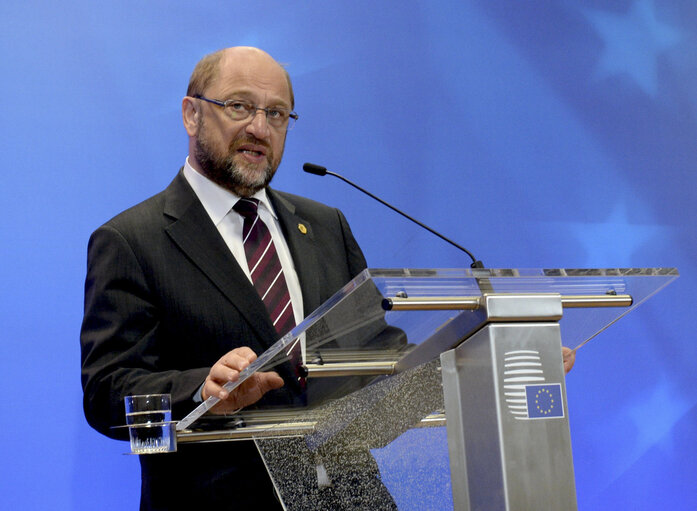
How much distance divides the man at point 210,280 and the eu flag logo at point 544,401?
1.10 feet

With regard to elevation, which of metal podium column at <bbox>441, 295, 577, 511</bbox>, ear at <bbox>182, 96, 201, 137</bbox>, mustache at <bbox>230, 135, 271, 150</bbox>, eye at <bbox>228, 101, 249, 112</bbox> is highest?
ear at <bbox>182, 96, 201, 137</bbox>

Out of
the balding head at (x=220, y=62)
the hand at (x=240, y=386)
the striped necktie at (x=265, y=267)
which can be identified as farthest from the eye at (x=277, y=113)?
the hand at (x=240, y=386)

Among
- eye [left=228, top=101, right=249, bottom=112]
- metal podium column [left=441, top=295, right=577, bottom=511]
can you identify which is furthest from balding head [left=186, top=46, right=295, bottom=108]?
metal podium column [left=441, top=295, right=577, bottom=511]

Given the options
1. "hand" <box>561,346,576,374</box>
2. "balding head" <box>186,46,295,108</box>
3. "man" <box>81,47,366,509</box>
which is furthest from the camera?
"balding head" <box>186,46,295,108</box>

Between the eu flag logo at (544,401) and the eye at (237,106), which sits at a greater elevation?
the eye at (237,106)

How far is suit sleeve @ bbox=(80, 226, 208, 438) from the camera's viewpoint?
1.57 metres

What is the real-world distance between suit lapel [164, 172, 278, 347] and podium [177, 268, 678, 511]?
1.83 ft

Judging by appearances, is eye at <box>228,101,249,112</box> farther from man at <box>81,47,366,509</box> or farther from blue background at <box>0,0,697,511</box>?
blue background at <box>0,0,697,511</box>

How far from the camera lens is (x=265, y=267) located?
2.01 m

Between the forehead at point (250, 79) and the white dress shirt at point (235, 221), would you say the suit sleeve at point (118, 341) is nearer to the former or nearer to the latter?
the white dress shirt at point (235, 221)

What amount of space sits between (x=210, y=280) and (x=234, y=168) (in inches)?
16.1

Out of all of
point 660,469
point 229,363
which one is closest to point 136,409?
point 229,363

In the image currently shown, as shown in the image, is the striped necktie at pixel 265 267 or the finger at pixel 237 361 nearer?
the finger at pixel 237 361

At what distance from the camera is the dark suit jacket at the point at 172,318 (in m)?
1.51
